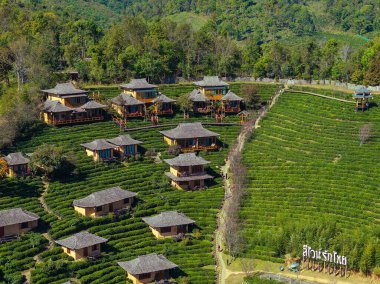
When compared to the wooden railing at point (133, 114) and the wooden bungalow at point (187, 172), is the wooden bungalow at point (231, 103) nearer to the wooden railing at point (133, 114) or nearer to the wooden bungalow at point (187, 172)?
the wooden railing at point (133, 114)

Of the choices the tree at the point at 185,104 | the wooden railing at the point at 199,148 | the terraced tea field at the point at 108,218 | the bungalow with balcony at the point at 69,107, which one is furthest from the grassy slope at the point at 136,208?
the tree at the point at 185,104

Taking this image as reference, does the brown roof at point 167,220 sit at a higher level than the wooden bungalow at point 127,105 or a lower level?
lower

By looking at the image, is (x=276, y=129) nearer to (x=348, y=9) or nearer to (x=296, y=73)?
(x=296, y=73)

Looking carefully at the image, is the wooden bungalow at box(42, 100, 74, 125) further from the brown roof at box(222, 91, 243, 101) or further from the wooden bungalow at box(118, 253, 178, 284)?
the wooden bungalow at box(118, 253, 178, 284)

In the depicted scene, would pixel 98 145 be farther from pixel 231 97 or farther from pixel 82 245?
pixel 231 97

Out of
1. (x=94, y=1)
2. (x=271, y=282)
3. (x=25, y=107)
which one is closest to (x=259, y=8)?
(x=94, y=1)

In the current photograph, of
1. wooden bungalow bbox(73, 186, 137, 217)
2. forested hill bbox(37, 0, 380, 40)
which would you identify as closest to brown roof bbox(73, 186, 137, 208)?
wooden bungalow bbox(73, 186, 137, 217)
